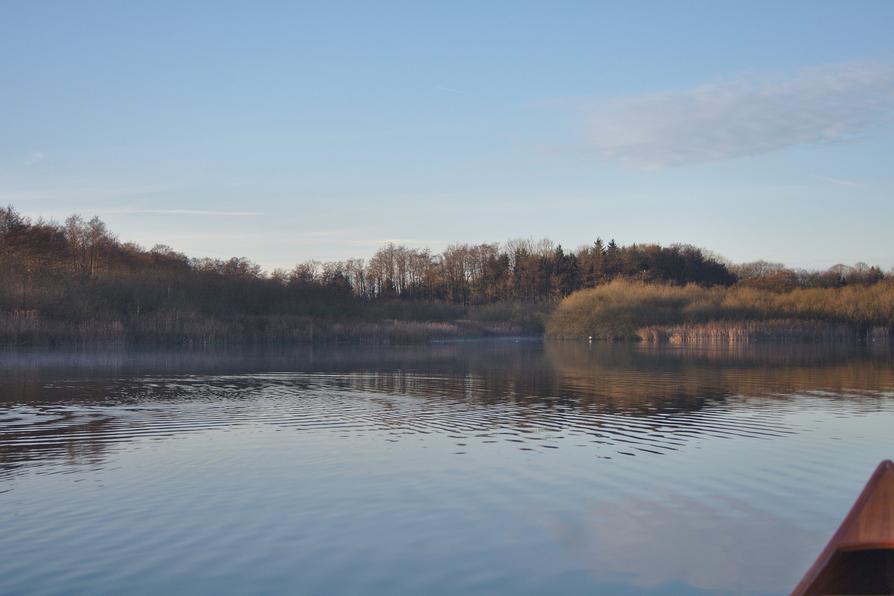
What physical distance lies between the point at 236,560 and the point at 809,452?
7.58 meters

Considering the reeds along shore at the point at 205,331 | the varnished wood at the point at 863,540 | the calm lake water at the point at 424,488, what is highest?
the reeds along shore at the point at 205,331

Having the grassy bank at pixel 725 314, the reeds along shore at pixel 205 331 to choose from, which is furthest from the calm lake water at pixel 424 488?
the grassy bank at pixel 725 314

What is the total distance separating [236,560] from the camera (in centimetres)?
605

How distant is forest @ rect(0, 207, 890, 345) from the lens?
3603cm

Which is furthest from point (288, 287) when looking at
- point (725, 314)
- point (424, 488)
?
point (424, 488)

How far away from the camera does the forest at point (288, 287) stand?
36.0 m

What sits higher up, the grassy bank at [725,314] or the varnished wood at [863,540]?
the grassy bank at [725,314]

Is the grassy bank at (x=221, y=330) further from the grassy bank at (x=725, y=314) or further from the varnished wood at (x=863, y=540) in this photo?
the varnished wood at (x=863, y=540)

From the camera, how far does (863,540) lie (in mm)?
4520

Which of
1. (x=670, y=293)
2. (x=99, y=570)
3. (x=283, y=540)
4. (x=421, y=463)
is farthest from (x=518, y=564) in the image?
(x=670, y=293)

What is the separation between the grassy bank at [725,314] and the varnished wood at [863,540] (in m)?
46.6

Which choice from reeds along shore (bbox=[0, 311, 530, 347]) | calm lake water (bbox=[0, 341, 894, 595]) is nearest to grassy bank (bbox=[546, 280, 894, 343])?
reeds along shore (bbox=[0, 311, 530, 347])

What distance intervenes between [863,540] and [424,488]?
15.4 ft

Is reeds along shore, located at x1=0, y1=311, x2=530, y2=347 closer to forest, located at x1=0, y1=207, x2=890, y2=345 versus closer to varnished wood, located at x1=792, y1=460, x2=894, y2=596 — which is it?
forest, located at x1=0, y1=207, x2=890, y2=345
